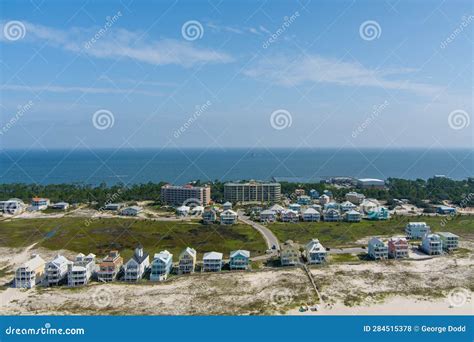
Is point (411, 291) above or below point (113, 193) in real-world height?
below

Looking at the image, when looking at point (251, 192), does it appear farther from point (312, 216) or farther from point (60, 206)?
point (60, 206)

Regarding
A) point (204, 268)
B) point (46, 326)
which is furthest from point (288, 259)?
point (46, 326)

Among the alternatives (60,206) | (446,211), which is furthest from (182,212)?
(446,211)

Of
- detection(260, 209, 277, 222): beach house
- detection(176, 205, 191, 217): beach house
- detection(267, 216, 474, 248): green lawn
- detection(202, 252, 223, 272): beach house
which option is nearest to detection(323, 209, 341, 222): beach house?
detection(267, 216, 474, 248): green lawn

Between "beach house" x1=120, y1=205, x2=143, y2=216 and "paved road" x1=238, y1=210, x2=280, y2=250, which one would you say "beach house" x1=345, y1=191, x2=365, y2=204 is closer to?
"paved road" x1=238, y1=210, x2=280, y2=250

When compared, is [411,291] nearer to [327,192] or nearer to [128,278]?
[128,278]
